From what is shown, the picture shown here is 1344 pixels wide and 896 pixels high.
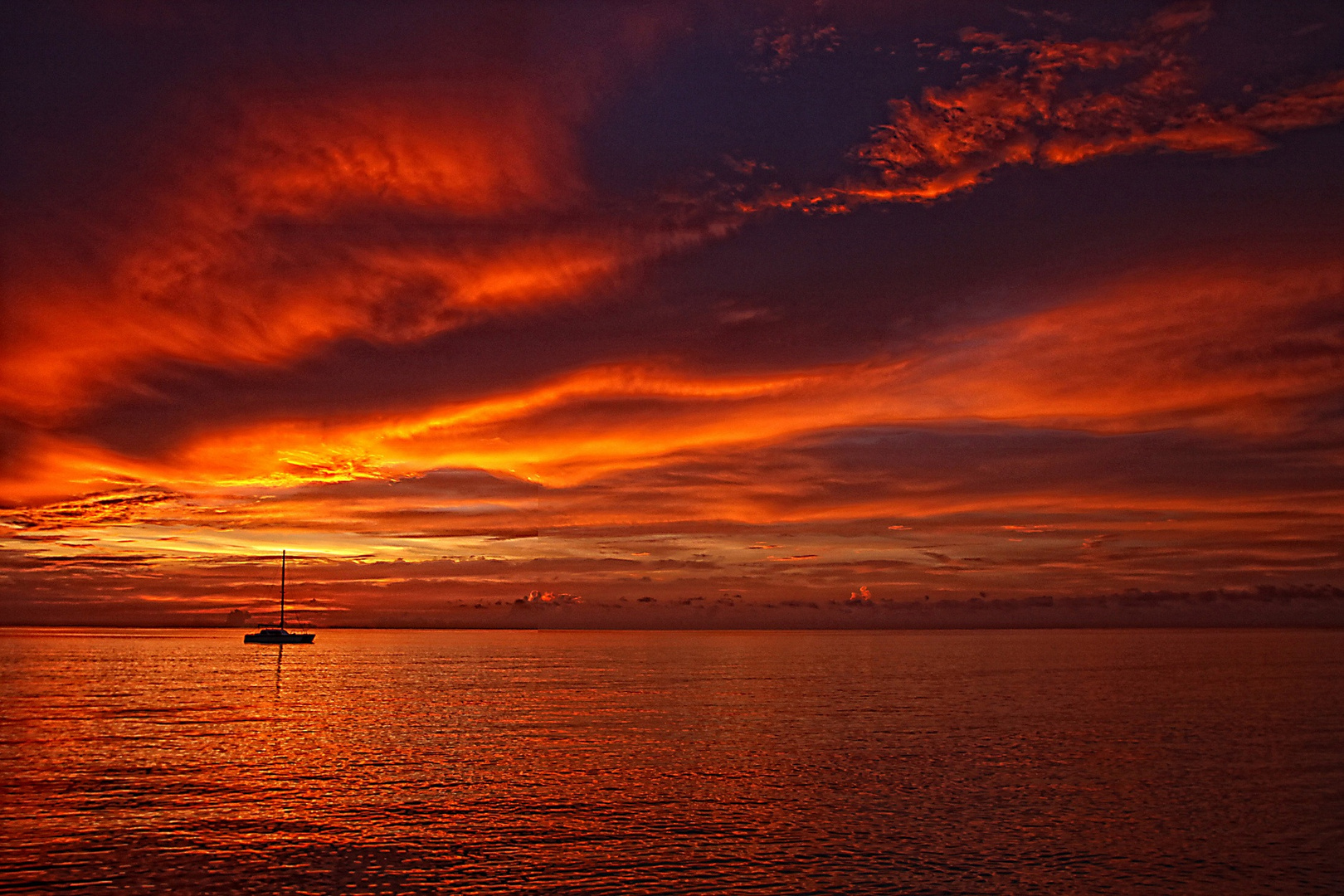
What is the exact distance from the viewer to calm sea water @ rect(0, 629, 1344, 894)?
33281mm

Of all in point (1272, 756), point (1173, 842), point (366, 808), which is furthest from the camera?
point (1272, 756)

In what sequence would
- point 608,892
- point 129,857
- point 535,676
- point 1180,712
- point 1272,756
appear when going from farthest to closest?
point 535,676
point 1180,712
point 1272,756
point 129,857
point 608,892

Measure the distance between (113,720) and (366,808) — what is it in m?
45.3

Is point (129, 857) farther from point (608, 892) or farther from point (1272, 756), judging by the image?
point (1272, 756)

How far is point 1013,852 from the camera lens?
36031mm

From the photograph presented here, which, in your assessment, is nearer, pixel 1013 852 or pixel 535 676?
pixel 1013 852

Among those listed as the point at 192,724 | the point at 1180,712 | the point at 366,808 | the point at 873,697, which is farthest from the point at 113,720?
the point at 1180,712

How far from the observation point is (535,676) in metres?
136

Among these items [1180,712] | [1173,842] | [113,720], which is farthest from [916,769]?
[113,720]

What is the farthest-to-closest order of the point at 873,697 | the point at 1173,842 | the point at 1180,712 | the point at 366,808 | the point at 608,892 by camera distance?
the point at 873,697
the point at 1180,712
the point at 366,808
the point at 1173,842
the point at 608,892

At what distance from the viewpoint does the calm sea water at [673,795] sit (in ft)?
109

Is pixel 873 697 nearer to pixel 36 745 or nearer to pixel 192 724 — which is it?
pixel 192 724

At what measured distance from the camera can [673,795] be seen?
46.2 metres

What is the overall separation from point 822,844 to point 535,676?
104m
